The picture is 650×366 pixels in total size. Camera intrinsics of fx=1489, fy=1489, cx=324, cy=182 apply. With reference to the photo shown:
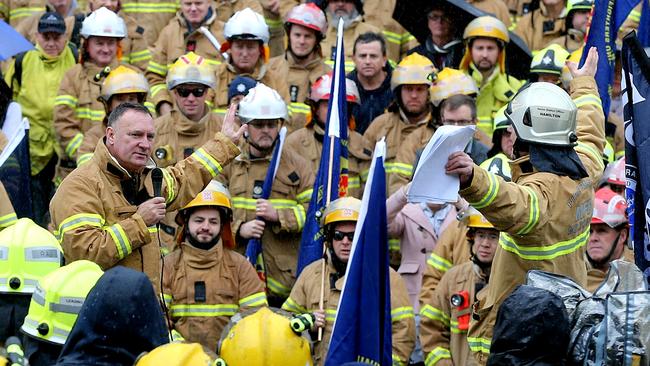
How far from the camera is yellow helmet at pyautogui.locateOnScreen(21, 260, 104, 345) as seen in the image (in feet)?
21.8

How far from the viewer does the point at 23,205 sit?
36.6ft

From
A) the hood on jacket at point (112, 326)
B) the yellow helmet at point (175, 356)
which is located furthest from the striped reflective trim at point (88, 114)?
the yellow helmet at point (175, 356)

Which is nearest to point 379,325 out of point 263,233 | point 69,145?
point 263,233

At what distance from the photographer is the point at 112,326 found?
588 centimetres

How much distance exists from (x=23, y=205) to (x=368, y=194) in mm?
3388

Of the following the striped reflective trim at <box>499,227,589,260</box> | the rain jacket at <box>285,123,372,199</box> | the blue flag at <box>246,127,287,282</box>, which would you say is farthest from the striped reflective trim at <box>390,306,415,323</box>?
the rain jacket at <box>285,123,372,199</box>

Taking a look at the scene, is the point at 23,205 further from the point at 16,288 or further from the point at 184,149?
the point at 16,288

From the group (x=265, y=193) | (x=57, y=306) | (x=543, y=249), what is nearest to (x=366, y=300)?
(x=543, y=249)

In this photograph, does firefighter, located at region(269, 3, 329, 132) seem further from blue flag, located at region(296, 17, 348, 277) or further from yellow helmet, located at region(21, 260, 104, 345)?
yellow helmet, located at region(21, 260, 104, 345)

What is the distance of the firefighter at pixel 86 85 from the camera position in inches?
529

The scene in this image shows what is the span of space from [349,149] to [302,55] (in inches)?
54.5

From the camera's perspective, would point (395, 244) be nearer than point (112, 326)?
No

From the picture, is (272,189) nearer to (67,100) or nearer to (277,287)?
(277,287)

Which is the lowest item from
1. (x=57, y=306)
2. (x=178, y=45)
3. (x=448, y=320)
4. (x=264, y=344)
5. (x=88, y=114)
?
(x=448, y=320)
